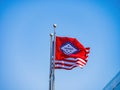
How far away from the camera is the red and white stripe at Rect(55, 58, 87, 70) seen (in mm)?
13969

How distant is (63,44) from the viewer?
1447 centimetres

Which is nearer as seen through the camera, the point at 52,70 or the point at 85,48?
the point at 52,70

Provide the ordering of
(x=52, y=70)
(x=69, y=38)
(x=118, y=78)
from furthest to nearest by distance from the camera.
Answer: (x=118, y=78) < (x=69, y=38) < (x=52, y=70)

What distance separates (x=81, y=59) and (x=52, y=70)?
5.98ft

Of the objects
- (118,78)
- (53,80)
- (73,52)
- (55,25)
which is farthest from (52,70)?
(118,78)

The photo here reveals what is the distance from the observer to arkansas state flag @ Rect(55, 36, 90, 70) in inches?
553

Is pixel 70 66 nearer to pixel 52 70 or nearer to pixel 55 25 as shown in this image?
pixel 52 70

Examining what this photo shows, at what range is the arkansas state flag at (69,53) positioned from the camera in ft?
46.1

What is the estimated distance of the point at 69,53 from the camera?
561 inches

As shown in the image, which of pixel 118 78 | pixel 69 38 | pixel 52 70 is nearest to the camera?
pixel 52 70

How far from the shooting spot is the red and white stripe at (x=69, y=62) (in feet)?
45.8

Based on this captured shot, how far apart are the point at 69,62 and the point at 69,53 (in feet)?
1.70

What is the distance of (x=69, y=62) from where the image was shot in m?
14.1

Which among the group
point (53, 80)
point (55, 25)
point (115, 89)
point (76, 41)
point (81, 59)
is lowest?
point (115, 89)
